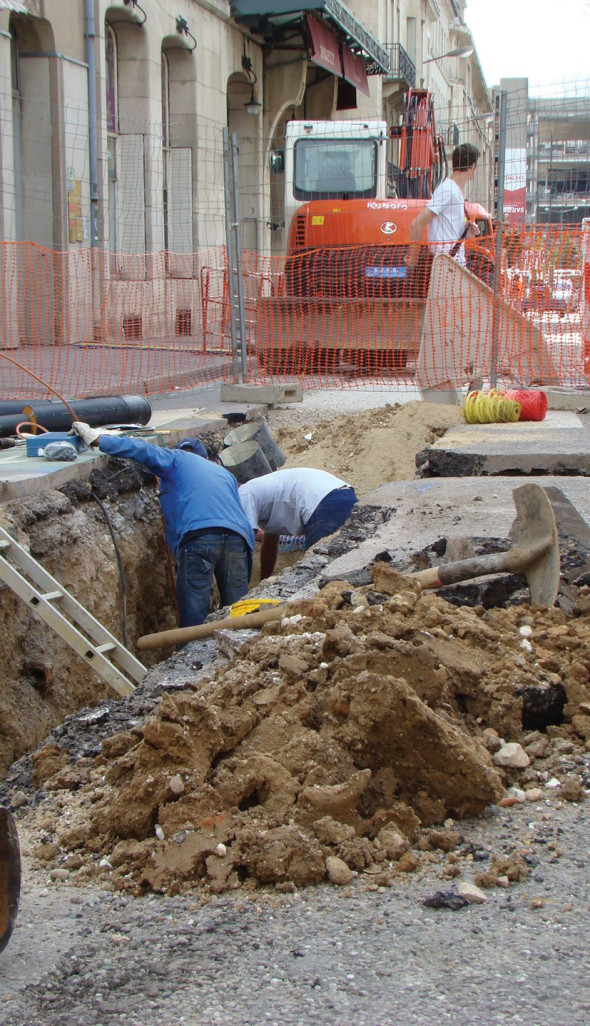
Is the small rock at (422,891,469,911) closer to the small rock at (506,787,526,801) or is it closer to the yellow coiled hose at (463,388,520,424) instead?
the small rock at (506,787,526,801)

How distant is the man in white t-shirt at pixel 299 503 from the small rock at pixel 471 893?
4696 mm

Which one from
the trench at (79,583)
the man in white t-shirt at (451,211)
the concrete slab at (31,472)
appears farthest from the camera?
the man in white t-shirt at (451,211)

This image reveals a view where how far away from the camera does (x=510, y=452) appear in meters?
6.96

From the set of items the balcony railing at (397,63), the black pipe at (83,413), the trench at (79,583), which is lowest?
the trench at (79,583)

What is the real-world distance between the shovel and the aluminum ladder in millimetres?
1608

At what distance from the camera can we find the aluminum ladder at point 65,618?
15.8 feet

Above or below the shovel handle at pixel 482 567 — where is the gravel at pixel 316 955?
below

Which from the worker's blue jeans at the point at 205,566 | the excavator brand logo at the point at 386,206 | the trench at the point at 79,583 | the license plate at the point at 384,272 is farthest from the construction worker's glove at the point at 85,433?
the excavator brand logo at the point at 386,206

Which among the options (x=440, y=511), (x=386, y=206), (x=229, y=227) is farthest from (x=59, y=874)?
(x=386, y=206)

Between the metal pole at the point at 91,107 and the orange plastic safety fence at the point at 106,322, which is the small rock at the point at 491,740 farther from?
the metal pole at the point at 91,107

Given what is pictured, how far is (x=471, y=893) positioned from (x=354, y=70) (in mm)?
25425

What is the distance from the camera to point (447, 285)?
10375 mm

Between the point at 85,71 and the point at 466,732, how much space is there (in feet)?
45.6

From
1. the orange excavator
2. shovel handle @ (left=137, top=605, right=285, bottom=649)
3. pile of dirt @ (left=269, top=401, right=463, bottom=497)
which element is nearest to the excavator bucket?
shovel handle @ (left=137, top=605, right=285, bottom=649)
